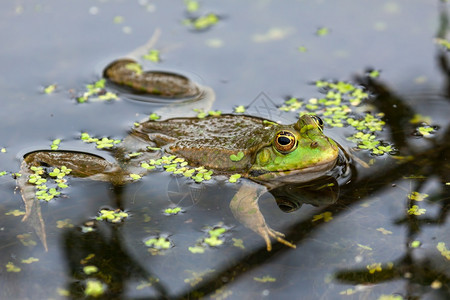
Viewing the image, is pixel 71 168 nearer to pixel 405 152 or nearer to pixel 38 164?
pixel 38 164

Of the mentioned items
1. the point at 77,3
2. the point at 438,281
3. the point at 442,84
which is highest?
the point at 77,3

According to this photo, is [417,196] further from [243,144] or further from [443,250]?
[243,144]

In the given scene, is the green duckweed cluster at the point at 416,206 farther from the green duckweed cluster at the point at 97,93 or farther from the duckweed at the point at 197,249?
the green duckweed cluster at the point at 97,93

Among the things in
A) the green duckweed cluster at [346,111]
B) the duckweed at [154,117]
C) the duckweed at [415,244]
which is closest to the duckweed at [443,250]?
the duckweed at [415,244]

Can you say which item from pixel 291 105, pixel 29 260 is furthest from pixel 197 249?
pixel 291 105

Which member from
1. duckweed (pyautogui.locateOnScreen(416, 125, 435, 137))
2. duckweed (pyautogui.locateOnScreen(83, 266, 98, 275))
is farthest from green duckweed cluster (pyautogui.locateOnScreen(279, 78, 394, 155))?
duckweed (pyautogui.locateOnScreen(83, 266, 98, 275))

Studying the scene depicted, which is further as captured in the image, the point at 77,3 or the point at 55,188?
the point at 77,3

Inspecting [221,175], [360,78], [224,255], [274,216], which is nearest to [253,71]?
[360,78]
